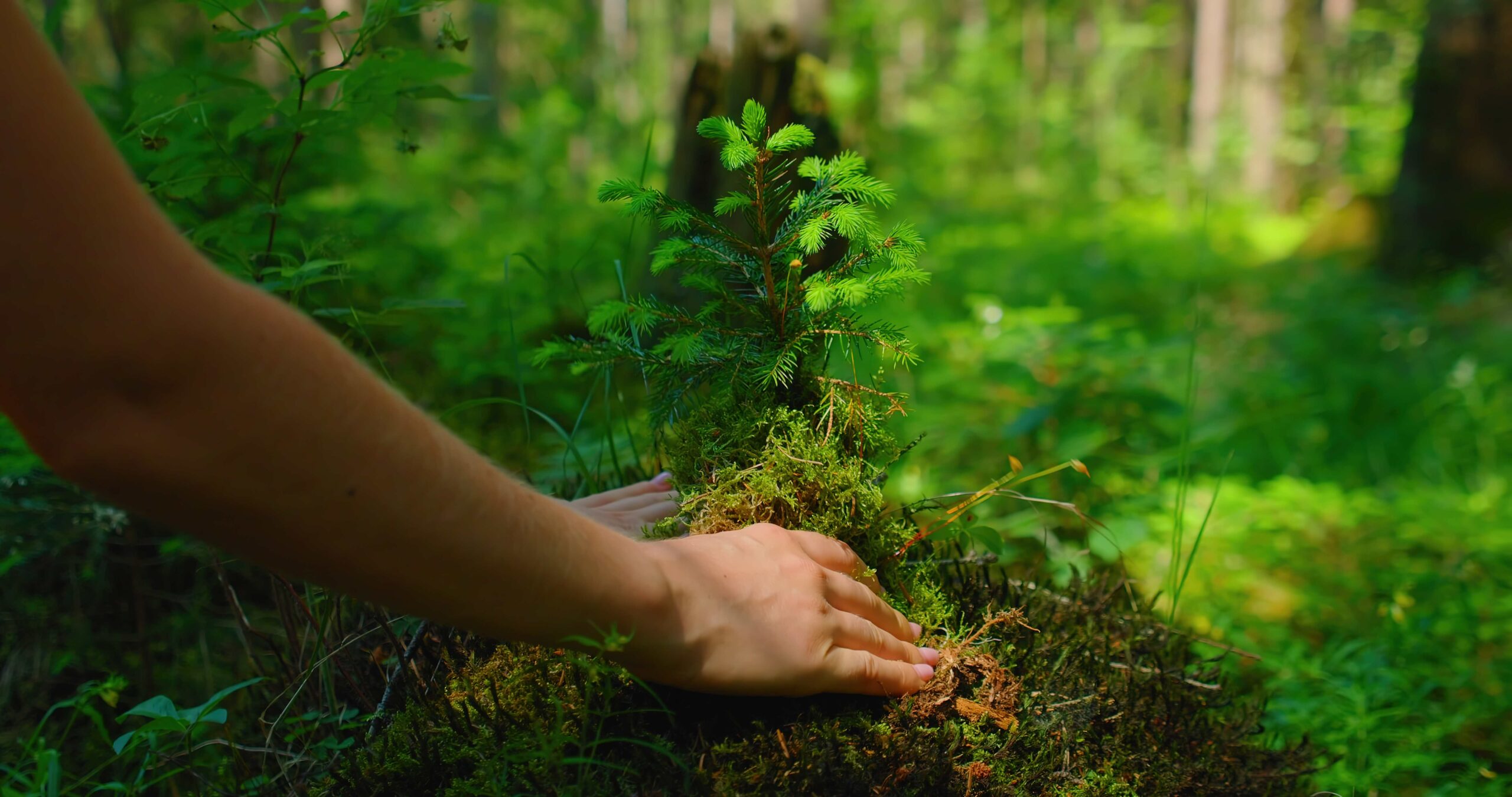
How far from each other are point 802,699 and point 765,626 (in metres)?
0.19

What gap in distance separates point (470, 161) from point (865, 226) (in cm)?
1124

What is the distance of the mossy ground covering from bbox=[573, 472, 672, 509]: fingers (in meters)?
0.09

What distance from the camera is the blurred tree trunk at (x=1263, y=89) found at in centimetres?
1703

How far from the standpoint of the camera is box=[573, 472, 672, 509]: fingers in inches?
61.4

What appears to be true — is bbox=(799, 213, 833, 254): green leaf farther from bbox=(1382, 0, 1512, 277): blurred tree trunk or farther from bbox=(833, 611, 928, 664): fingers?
bbox=(1382, 0, 1512, 277): blurred tree trunk

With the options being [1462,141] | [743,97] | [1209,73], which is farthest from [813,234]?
[1209,73]

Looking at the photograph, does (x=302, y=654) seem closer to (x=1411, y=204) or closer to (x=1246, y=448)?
(x=1246, y=448)

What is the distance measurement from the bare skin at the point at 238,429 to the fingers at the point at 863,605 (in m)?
0.26

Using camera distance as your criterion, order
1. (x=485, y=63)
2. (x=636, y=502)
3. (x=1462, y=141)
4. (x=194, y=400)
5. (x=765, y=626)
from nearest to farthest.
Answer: (x=194, y=400) < (x=765, y=626) < (x=636, y=502) < (x=1462, y=141) < (x=485, y=63)

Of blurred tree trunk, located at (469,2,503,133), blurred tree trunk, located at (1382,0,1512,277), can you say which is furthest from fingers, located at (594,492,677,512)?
blurred tree trunk, located at (469,2,503,133)

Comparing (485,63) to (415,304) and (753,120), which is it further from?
(753,120)

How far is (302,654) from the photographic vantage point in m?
1.62

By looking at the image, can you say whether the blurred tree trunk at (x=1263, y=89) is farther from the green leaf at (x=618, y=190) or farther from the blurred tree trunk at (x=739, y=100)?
the green leaf at (x=618, y=190)

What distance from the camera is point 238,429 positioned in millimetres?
776
